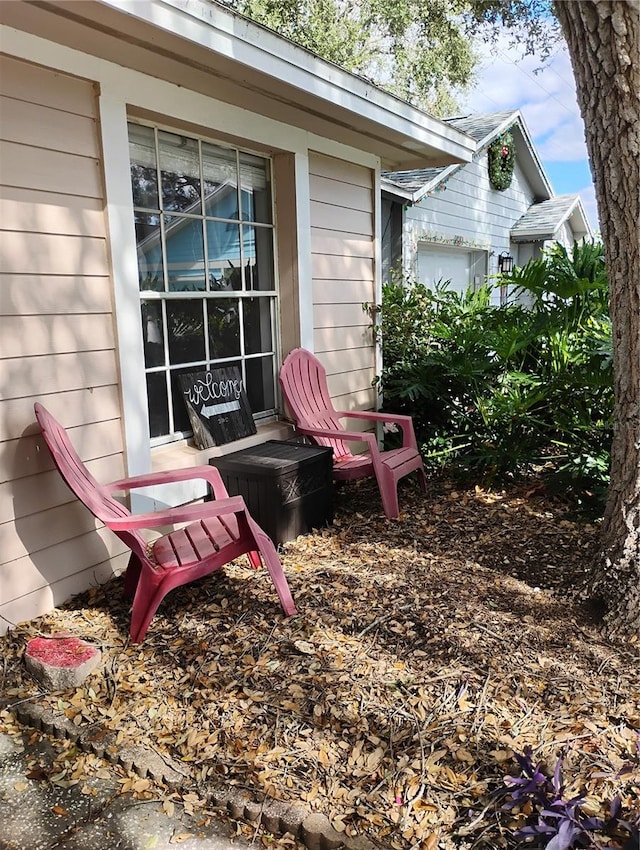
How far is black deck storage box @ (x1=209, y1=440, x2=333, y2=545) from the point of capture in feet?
11.7

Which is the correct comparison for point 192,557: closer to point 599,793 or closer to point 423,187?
point 599,793

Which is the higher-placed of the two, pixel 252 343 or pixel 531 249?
pixel 531 249

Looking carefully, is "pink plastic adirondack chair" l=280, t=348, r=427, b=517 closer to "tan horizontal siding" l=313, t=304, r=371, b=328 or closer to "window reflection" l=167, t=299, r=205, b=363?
"tan horizontal siding" l=313, t=304, r=371, b=328

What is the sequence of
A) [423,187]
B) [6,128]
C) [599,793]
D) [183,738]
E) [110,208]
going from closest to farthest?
[599,793]
[183,738]
[6,128]
[110,208]
[423,187]

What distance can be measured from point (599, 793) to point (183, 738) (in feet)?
3.95

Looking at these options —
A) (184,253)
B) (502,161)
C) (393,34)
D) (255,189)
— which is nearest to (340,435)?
(184,253)

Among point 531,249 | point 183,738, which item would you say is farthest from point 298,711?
point 531,249

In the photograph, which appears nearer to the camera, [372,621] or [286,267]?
[372,621]

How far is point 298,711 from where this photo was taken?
86.7 inches

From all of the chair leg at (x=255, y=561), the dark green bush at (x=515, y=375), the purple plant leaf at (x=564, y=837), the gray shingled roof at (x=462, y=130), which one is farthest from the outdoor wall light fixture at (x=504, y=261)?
the purple plant leaf at (x=564, y=837)

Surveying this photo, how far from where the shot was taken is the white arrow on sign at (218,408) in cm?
378

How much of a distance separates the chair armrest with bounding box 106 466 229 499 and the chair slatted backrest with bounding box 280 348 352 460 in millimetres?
1104

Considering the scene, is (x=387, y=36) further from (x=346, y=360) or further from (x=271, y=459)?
(x=271, y=459)

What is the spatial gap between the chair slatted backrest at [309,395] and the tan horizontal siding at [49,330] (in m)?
1.36
